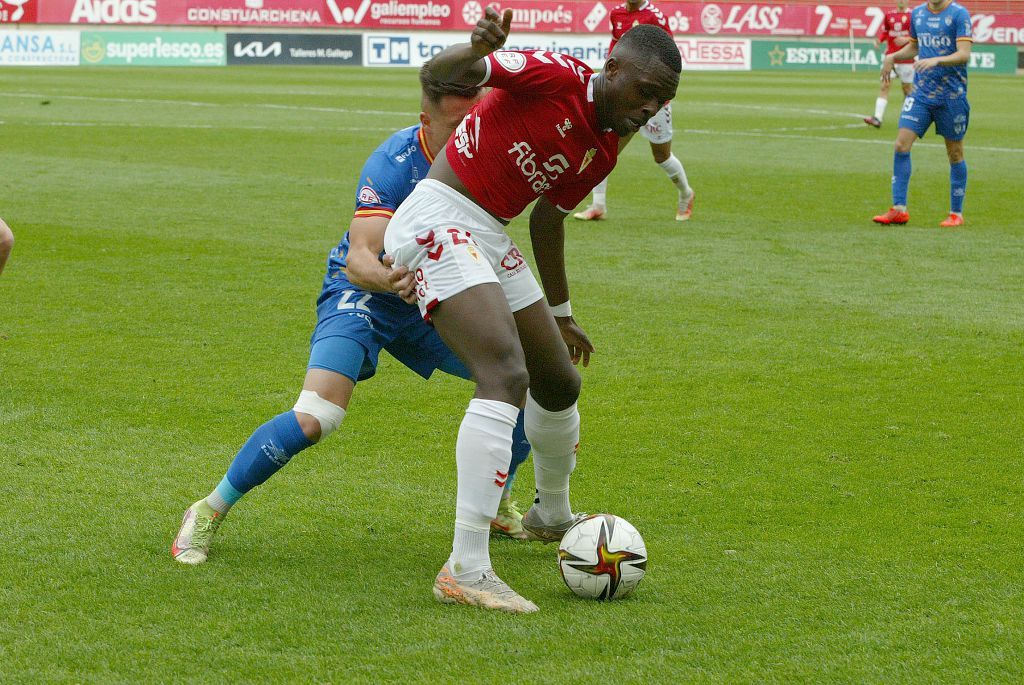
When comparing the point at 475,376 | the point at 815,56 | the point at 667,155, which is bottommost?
the point at 475,376

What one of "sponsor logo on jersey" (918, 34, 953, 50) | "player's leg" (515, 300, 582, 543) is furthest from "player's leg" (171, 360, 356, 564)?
"sponsor logo on jersey" (918, 34, 953, 50)

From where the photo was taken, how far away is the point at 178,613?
3.75m

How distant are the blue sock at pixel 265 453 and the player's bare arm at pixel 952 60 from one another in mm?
8940

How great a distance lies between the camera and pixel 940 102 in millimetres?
11781

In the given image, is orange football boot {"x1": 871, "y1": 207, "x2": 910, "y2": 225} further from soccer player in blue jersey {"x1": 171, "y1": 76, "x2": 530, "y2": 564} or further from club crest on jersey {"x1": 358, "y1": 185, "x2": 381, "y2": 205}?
club crest on jersey {"x1": 358, "y1": 185, "x2": 381, "y2": 205}

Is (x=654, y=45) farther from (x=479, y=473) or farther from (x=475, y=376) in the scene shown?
(x=479, y=473)

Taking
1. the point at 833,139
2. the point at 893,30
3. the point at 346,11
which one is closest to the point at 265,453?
the point at 833,139

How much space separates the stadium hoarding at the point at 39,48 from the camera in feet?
118

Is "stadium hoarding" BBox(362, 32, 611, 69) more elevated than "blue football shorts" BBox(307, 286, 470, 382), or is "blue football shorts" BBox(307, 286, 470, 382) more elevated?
"stadium hoarding" BBox(362, 32, 611, 69)

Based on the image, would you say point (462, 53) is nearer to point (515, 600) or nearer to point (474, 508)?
point (474, 508)

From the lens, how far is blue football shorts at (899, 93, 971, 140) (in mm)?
11773

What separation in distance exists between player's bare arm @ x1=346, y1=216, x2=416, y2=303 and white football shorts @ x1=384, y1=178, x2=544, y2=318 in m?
0.04

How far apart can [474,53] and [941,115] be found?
9.07m

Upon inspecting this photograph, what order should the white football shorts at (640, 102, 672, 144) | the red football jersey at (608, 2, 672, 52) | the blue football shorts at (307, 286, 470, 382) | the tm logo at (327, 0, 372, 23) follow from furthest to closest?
1. the tm logo at (327, 0, 372, 23)
2. the white football shorts at (640, 102, 672, 144)
3. the red football jersey at (608, 2, 672, 52)
4. the blue football shorts at (307, 286, 470, 382)
